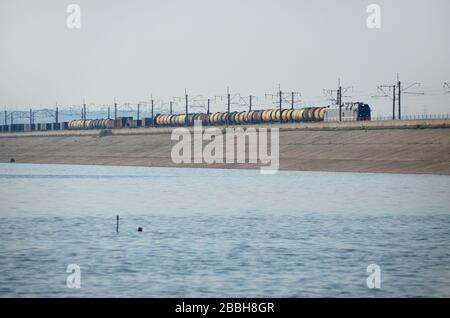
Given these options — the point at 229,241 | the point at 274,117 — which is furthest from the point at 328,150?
the point at 229,241

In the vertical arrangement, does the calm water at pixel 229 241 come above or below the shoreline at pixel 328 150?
below

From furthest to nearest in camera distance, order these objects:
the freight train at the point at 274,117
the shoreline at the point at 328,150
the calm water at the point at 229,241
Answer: the freight train at the point at 274,117 → the shoreline at the point at 328,150 → the calm water at the point at 229,241

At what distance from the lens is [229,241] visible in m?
44.2

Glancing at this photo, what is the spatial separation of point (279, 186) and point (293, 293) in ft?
181

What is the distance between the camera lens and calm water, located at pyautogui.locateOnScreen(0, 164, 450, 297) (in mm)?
32531

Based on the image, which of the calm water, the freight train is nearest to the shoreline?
the freight train

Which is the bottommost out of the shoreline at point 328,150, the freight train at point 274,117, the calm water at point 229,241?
the calm water at point 229,241

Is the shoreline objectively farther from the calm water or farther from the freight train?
the calm water

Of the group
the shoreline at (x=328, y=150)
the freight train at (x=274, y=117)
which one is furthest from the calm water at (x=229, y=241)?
the freight train at (x=274, y=117)

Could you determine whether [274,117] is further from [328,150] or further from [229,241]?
[229,241]

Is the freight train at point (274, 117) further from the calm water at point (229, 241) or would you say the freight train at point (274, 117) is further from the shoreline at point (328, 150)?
the calm water at point (229, 241)

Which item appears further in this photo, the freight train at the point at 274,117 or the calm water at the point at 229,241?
the freight train at the point at 274,117

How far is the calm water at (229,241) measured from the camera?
3253 cm

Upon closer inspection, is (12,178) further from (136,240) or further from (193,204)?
(136,240)
